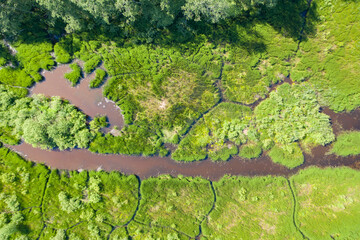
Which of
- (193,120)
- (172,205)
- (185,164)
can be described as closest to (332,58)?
(193,120)

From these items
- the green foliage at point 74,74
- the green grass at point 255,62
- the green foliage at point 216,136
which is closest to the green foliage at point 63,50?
the green foliage at point 74,74

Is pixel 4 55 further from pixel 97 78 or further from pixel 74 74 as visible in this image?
pixel 97 78

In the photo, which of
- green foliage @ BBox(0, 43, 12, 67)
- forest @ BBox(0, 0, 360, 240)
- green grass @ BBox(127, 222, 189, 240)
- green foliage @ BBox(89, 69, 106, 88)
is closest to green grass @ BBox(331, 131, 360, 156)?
forest @ BBox(0, 0, 360, 240)

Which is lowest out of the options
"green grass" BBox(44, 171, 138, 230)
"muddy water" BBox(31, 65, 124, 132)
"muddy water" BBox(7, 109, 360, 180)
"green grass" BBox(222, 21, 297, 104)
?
"green grass" BBox(44, 171, 138, 230)

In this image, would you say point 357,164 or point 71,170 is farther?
point 357,164

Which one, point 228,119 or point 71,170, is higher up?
point 228,119

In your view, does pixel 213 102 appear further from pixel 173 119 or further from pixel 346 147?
pixel 346 147

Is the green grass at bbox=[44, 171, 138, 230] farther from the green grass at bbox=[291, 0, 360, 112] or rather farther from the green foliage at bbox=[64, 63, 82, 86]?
the green grass at bbox=[291, 0, 360, 112]

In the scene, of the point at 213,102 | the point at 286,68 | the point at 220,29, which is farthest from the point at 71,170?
the point at 286,68
